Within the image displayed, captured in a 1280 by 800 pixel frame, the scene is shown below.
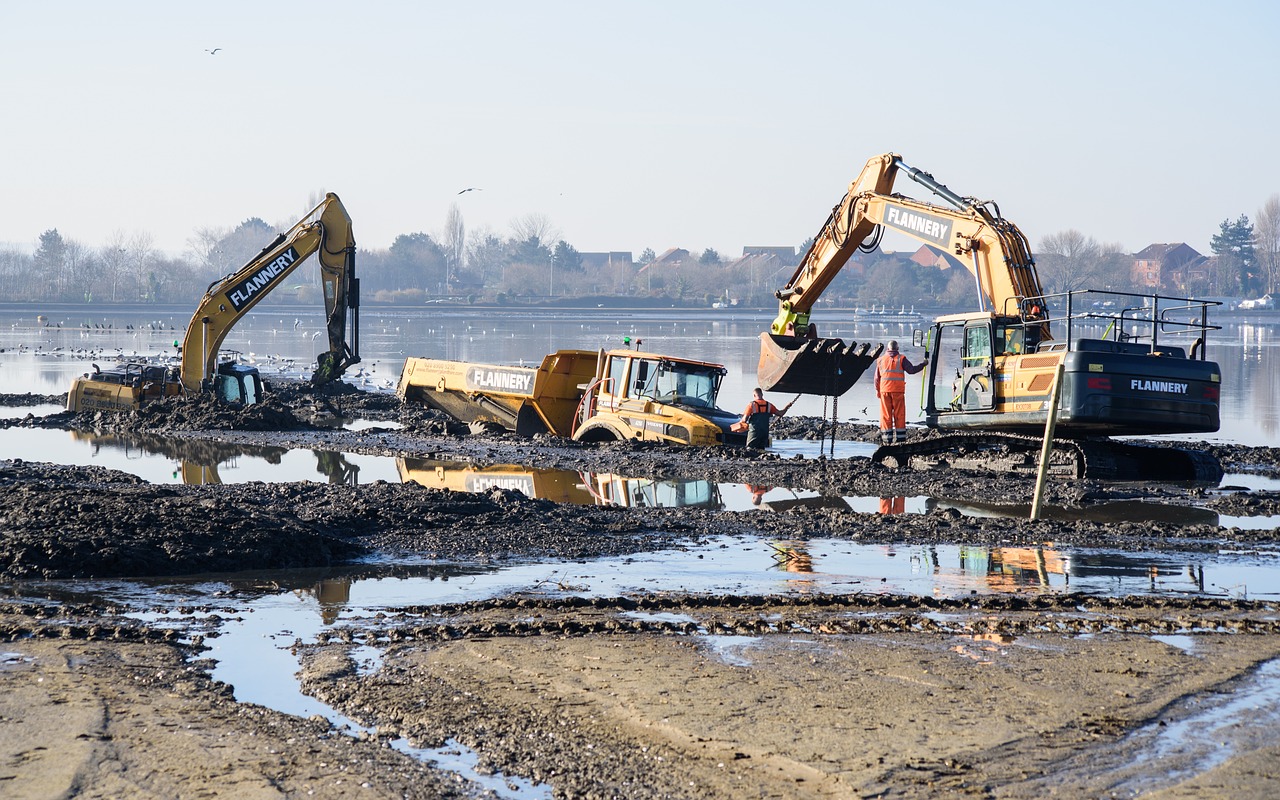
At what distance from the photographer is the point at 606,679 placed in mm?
7875

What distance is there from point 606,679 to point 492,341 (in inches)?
3037

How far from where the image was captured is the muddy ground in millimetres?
6238

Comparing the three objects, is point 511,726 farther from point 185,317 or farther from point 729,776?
point 185,317

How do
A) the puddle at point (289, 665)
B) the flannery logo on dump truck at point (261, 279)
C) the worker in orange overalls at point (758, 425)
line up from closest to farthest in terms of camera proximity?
the puddle at point (289, 665) < the worker in orange overalls at point (758, 425) < the flannery logo on dump truck at point (261, 279)

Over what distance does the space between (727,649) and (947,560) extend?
173 inches

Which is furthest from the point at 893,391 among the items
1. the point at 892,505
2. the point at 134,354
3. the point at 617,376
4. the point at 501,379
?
the point at 134,354

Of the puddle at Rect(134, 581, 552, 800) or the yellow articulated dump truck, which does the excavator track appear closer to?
the yellow articulated dump truck

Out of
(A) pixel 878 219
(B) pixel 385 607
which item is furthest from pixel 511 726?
(A) pixel 878 219

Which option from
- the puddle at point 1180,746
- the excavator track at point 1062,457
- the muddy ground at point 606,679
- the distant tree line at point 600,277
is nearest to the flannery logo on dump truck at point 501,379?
the excavator track at point 1062,457

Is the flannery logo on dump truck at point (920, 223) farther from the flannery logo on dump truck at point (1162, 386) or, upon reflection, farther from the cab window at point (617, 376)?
the cab window at point (617, 376)

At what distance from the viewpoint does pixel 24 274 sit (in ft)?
609

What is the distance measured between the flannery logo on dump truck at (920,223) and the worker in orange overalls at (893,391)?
1.81 meters

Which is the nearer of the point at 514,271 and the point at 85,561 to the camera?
the point at 85,561

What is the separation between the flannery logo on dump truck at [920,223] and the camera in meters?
21.2
